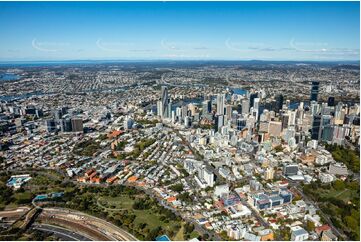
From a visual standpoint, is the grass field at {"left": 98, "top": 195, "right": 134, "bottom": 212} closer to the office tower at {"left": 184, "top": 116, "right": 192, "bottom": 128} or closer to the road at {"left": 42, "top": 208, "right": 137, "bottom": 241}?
the road at {"left": 42, "top": 208, "right": 137, "bottom": 241}

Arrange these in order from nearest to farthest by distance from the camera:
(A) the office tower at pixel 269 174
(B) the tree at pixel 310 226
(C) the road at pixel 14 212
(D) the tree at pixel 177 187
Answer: (B) the tree at pixel 310 226, (C) the road at pixel 14 212, (D) the tree at pixel 177 187, (A) the office tower at pixel 269 174

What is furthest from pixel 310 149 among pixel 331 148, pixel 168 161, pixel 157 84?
pixel 157 84

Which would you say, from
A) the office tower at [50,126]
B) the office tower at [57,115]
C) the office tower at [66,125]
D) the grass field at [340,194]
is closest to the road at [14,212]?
the office tower at [66,125]

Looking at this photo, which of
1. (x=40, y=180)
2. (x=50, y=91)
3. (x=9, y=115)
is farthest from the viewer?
(x=50, y=91)

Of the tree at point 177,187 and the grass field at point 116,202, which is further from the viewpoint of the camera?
the tree at point 177,187

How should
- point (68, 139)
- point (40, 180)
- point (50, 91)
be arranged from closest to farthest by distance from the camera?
point (40, 180) < point (68, 139) < point (50, 91)

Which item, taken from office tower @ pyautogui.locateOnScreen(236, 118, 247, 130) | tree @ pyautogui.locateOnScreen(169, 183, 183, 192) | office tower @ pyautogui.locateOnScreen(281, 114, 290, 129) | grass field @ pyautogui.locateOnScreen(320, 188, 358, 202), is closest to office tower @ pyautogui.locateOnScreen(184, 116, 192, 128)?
office tower @ pyautogui.locateOnScreen(236, 118, 247, 130)

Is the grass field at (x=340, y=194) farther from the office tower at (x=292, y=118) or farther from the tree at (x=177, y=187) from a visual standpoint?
the office tower at (x=292, y=118)

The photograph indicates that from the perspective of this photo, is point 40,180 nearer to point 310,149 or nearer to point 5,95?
point 310,149

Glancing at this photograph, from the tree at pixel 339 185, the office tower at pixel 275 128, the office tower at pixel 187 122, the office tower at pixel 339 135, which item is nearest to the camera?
the tree at pixel 339 185
